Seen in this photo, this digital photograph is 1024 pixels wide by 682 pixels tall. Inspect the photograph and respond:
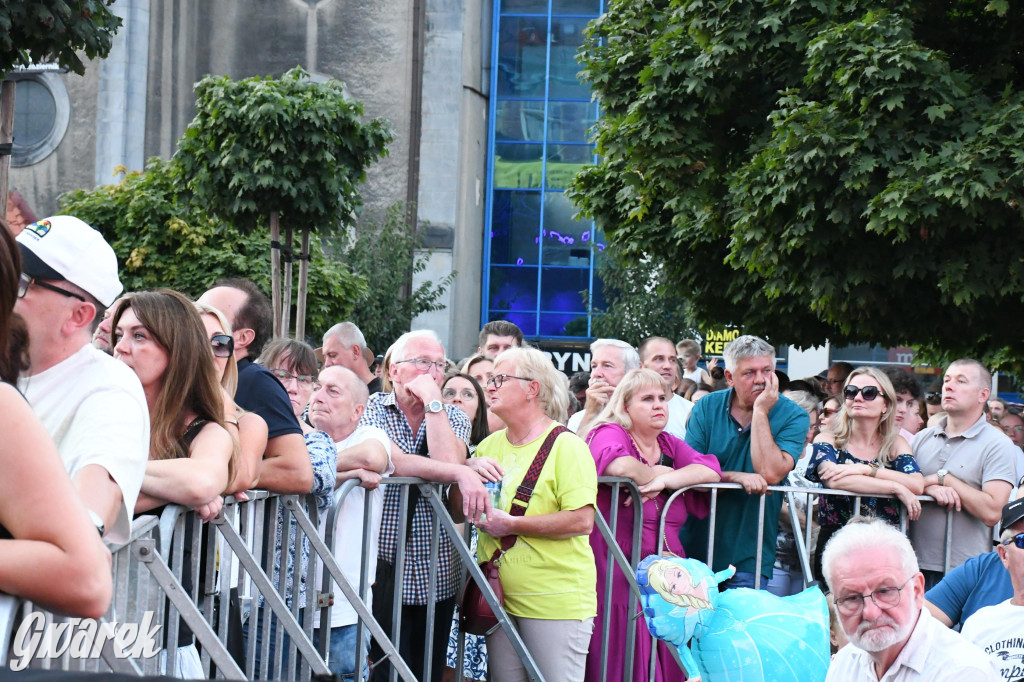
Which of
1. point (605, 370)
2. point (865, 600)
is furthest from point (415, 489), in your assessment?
point (865, 600)

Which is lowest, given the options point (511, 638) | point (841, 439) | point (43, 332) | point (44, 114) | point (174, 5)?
point (511, 638)

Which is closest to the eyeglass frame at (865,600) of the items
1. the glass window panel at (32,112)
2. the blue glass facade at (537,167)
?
the blue glass facade at (537,167)

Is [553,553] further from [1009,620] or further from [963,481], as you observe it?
[963,481]

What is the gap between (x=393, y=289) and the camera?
28.0 meters

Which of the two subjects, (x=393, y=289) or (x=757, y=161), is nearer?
(x=757, y=161)

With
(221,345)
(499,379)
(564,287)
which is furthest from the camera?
(564,287)

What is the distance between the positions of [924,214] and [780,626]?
274 inches

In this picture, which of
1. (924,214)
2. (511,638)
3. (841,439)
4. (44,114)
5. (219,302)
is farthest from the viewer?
(44,114)

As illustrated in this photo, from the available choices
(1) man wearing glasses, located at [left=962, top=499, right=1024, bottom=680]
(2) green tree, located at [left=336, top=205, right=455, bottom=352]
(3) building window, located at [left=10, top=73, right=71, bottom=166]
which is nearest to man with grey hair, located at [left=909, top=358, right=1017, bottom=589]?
(1) man wearing glasses, located at [left=962, top=499, right=1024, bottom=680]

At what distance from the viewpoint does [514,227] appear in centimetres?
3472

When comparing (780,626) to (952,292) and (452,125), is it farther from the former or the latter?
(452,125)

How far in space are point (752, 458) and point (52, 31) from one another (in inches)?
186

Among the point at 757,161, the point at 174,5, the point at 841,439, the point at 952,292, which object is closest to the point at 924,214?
the point at 952,292

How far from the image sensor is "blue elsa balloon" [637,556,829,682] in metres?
4.66
